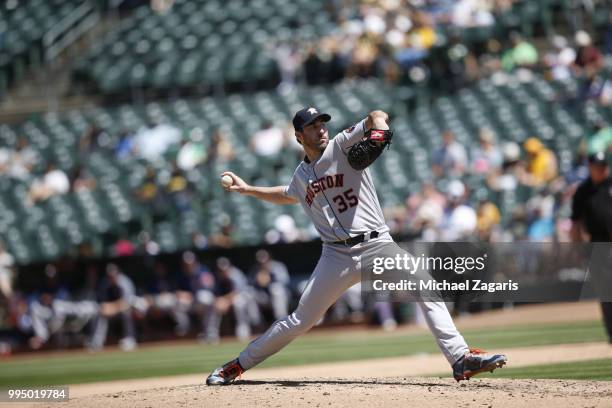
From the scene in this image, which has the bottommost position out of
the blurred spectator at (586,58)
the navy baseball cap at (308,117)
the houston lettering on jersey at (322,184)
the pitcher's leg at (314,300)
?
the pitcher's leg at (314,300)

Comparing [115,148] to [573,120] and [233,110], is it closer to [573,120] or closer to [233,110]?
[233,110]

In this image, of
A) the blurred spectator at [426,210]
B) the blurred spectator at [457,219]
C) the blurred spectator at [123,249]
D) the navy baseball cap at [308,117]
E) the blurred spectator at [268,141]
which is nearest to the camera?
the navy baseball cap at [308,117]

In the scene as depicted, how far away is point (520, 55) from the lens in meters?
17.3

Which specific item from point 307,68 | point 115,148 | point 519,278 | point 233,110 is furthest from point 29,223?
point 519,278

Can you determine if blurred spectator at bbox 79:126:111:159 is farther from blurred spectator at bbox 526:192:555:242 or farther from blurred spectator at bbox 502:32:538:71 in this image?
blurred spectator at bbox 526:192:555:242

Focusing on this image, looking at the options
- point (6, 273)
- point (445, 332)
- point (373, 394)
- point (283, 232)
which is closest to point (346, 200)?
point (445, 332)

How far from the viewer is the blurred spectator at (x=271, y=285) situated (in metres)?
15.3

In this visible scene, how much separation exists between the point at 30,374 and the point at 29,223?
6.33m

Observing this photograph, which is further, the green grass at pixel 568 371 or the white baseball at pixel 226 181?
the green grass at pixel 568 371

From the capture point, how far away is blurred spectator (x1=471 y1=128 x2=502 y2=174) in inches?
612

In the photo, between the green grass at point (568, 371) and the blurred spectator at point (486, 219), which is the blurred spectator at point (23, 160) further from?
the green grass at point (568, 371)

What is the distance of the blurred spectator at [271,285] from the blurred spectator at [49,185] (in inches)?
189

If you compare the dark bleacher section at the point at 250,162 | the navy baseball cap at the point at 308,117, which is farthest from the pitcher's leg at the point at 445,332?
the dark bleacher section at the point at 250,162

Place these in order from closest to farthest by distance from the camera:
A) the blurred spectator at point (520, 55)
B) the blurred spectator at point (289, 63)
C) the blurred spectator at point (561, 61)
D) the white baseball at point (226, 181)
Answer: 1. the white baseball at point (226, 181)
2. the blurred spectator at point (561, 61)
3. the blurred spectator at point (520, 55)
4. the blurred spectator at point (289, 63)
